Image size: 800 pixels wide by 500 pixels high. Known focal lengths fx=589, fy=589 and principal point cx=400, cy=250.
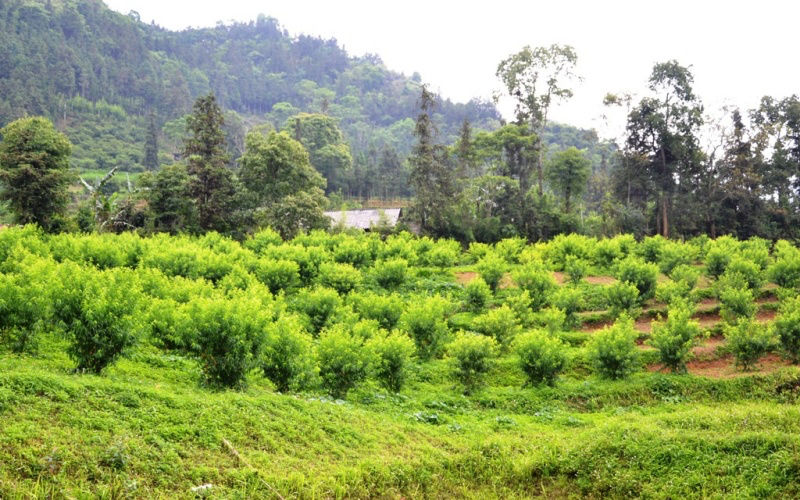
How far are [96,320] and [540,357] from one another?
978 centimetres

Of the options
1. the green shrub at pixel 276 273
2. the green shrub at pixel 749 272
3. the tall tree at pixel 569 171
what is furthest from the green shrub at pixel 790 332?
the tall tree at pixel 569 171

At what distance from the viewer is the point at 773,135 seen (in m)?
36.8

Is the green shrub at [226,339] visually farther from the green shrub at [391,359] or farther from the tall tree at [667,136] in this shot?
the tall tree at [667,136]

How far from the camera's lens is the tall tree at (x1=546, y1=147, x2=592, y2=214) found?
Result: 40.3 meters

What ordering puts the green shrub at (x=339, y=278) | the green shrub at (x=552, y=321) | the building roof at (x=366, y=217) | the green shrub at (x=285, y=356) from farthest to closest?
the building roof at (x=366, y=217) → the green shrub at (x=339, y=278) → the green shrub at (x=552, y=321) → the green shrub at (x=285, y=356)

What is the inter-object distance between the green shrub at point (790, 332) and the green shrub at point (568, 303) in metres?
5.76

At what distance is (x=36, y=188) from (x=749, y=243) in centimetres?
3425

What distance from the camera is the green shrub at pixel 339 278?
21.3 m

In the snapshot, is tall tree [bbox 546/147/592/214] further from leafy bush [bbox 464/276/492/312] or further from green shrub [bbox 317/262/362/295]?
green shrub [bbox 317/262/362/295]

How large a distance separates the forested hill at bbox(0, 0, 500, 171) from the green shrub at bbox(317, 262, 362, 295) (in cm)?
3463

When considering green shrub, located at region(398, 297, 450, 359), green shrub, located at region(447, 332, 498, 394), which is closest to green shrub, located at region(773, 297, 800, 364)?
green shrub, located at region(447, 332, 498, 394)

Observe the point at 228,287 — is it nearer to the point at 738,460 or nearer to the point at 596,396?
the point at 596,396

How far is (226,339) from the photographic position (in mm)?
→ 11141

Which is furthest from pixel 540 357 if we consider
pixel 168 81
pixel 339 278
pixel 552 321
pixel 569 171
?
pixel 168 81
